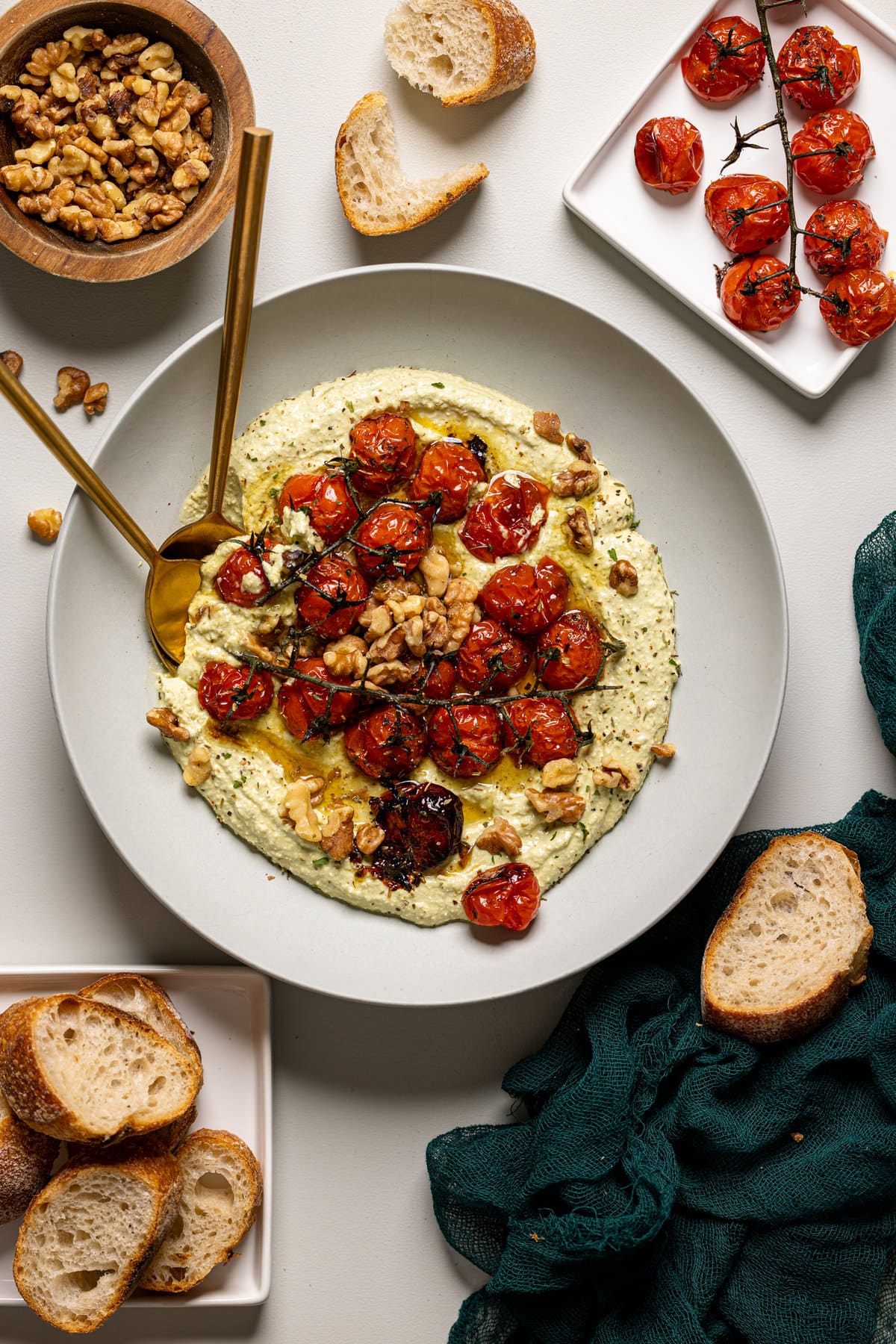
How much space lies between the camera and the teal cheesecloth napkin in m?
3.12

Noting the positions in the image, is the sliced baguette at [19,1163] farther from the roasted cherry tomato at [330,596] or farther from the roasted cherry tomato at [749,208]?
the roasted cherry tomato at [749,208]

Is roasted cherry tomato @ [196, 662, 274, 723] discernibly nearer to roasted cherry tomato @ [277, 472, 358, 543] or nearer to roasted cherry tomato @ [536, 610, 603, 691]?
roasted cherry tomato @ [277, 472, 358, 543]

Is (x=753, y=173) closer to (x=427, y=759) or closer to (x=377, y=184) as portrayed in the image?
(x=377, y=184)

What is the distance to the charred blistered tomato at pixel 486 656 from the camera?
311 centimetres

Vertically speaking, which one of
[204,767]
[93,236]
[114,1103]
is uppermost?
[93,236]

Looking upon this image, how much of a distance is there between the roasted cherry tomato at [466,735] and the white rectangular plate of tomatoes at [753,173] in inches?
56.4

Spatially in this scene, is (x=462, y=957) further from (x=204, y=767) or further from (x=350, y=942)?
(x=204, y=767)

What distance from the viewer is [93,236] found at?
10.0ft

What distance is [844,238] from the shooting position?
319cm

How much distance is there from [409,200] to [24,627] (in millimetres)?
1814

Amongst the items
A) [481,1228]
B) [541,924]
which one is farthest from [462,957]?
[481,1228]

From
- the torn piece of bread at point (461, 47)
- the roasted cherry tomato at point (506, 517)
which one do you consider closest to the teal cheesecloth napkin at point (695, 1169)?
the roasted cherry tomato at point (506, 517)

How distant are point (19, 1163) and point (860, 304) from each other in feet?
11.9

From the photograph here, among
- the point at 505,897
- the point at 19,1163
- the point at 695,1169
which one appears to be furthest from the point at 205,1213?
the point at 695,1169
